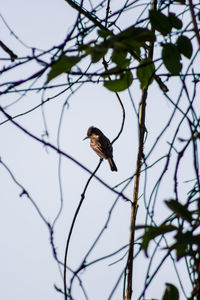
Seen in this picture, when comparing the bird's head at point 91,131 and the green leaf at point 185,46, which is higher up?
the bird's head at point 91,131

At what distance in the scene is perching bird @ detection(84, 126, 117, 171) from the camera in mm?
8446

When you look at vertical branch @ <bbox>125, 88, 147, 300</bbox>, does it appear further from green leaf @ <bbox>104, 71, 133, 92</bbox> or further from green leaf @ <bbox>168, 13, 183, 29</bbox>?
green leaf @ <bbox>168, 13, 183, 29</bbox>

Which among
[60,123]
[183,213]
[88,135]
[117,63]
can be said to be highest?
[88,135]

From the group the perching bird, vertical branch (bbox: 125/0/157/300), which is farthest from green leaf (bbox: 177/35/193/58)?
the perching bird

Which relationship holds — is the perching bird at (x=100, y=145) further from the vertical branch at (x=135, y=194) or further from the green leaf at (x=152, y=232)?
the green leaf at (x=152, y=232)

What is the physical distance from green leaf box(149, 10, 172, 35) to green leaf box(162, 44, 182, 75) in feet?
0.18

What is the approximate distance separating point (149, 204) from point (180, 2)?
971 mm

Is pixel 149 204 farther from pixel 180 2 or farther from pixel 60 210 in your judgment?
pixel 180 2

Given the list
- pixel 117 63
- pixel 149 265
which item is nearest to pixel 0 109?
pixel 117 63

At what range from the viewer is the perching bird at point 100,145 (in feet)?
27.7

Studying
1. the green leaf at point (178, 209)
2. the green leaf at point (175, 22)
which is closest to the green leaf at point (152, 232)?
the green leaf at point (178, 209)

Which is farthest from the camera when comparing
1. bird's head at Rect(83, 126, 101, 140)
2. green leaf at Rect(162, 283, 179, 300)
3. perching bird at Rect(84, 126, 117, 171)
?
bird's head at Rect(83, 126, 101, 140)

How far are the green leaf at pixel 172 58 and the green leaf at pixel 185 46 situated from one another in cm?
2

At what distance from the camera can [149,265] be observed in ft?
6.62
